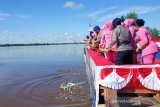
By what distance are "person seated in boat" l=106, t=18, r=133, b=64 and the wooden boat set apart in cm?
85

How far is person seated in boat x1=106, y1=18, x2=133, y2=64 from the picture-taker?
6.32 metres

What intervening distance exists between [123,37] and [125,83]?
4.08ft

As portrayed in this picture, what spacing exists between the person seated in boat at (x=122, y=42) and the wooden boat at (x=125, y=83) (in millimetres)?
852

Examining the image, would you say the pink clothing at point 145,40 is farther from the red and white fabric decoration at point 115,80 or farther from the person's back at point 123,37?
the red and white fabric decoration at point 115,80

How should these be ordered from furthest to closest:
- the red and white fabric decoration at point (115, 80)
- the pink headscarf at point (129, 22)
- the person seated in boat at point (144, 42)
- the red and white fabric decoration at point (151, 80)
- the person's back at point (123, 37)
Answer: the pink headscarf at point (129, 22) → the person seated in boat at point (144, 42) → the person's back at point (123, 37) → the red and white fabric decoration at point (151, 80) → the red and white fabric decoration at point (115, 80)

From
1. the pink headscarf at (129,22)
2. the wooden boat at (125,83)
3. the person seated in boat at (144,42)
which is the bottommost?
the wooden boat at (125,83)

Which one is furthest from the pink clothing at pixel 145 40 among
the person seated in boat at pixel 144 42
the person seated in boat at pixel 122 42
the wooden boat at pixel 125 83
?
the wooden boat at pixel 125 83

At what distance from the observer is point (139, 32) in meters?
6.65

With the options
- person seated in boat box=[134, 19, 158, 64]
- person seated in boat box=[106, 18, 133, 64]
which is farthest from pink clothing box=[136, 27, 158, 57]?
person seated in boat box=[106, 18, 133, 64]

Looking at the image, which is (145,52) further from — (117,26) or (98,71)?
(98,71)

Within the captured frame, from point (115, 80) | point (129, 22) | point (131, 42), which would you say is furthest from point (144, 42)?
point (115, 80)

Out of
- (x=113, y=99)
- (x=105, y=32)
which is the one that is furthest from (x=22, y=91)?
(x=113, y=99)

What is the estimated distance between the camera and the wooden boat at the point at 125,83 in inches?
207

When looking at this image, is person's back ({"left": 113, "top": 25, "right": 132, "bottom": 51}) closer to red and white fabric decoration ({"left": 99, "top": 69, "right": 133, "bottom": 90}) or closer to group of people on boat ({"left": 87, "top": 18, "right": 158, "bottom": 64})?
group of people on boat ({"left": 87, "top": 18, "right": 158, "bottom": 64})
